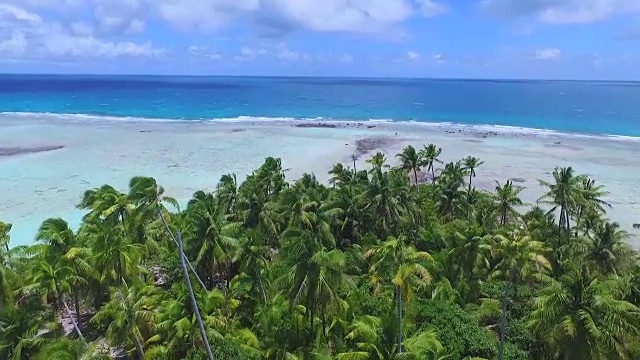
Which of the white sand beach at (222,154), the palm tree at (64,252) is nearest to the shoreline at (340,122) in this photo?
the white sand beach at (222,154)

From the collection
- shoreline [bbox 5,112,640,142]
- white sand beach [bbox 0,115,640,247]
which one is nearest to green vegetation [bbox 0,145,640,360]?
white sand beach [bbox 0,115,640,247]

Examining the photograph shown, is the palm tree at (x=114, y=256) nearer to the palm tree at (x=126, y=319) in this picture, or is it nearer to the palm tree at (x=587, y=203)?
the palm tree at (x=126, y=319)

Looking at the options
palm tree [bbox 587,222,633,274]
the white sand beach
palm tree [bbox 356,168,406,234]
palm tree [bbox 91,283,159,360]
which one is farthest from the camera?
the white sand beach

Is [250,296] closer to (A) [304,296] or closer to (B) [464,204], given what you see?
(A) [304,296]

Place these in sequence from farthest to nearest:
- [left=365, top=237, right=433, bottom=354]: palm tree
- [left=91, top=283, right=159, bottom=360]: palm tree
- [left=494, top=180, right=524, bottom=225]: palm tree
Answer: [left=494, top=180, right=524, bottom=225]: palm tree, [left=91, top=283, right=159, bottom=360]: palm tree, [left=365, top=237, right=433, bottom=354]: palm tree

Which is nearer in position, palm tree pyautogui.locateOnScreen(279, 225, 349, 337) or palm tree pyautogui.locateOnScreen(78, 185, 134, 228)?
palm tree pyautogui.locateOnScreen(279, 225, 349, 337)

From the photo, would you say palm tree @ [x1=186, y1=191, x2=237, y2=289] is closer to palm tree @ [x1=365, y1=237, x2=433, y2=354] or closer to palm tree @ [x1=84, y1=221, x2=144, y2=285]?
palm tree @ [x1=84, y1=221, x2=144, y2=285]

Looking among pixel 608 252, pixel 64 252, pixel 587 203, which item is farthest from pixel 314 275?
pixel 587 203
